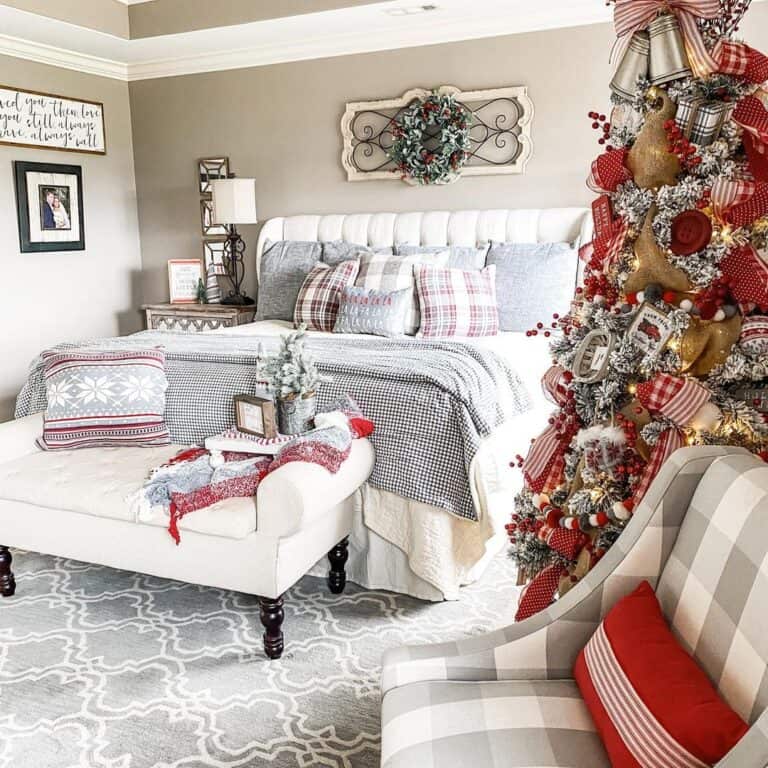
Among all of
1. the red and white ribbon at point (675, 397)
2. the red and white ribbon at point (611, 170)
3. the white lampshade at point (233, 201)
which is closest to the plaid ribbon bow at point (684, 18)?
the red and white ribbon at point (611, 170)

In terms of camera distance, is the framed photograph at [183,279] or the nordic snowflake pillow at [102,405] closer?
the nordic snowflake pillow at [102,405]

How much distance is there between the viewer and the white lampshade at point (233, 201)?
194 inches

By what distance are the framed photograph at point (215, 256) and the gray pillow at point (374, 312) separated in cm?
186

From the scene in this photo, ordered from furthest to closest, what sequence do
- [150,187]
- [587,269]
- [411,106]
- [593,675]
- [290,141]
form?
[150,187]
[290,141]
[411,106]
[587,269]
[593,675]

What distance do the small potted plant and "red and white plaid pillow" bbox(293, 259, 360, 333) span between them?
4.80 feet

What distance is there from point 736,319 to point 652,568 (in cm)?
55

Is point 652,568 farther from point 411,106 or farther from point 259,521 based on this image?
point 411,106

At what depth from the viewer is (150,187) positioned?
573 cm

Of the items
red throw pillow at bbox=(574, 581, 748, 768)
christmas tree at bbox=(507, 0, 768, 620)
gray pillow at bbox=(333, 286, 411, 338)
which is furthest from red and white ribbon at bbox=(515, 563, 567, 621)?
gray pillow at bbox=(333, 286, 411, 338)

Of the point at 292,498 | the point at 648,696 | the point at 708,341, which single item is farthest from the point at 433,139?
the point at 648,696

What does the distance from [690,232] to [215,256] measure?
14.4 ft

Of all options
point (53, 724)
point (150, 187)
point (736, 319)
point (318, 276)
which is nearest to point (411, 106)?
point (318, 276)

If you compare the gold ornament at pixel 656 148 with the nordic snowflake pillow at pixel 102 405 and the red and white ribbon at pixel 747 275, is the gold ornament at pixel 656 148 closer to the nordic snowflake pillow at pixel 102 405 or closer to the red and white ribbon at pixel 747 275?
the red and white ribbon at pixel 747 275

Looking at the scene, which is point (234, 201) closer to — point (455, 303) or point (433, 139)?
point (433, 139)
